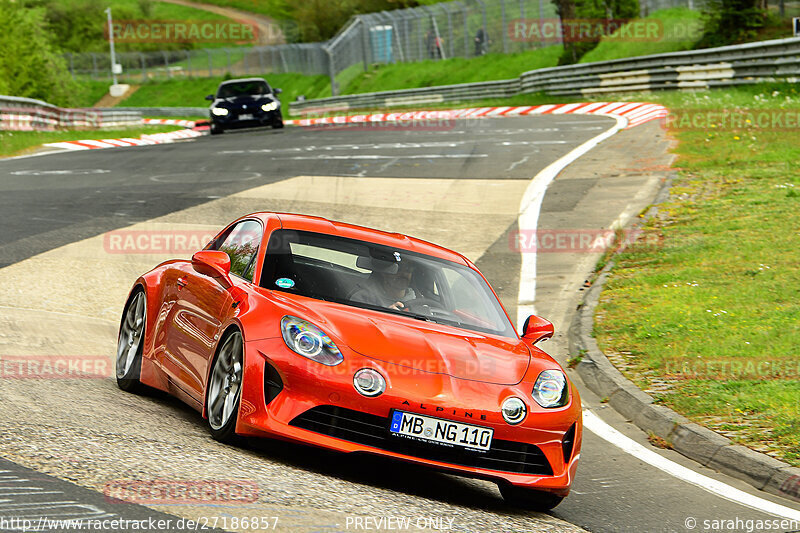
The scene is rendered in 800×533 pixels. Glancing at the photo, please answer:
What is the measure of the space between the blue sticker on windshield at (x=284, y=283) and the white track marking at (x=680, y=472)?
2601 millimetres

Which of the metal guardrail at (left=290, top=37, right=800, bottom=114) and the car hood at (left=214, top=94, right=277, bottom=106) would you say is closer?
the metal guardrail at (left=290, top=37, right=800, bottom=114)

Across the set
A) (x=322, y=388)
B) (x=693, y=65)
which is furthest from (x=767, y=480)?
(x=693, y=65)

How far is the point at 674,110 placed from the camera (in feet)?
86.8

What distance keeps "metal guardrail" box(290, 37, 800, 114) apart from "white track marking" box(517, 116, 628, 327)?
4887 millimetres

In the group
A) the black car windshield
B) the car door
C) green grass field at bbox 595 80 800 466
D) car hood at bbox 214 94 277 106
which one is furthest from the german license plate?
the black car windshield

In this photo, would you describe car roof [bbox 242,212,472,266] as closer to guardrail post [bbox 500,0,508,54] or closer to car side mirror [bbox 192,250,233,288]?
car side mirror [bbox 192,250,233,288]

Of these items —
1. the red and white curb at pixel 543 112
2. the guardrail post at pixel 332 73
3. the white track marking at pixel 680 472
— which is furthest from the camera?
the guardrail post at pixel 332 73

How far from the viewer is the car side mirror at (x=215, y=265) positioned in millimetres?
6766

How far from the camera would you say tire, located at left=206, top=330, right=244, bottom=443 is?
19.2 feet

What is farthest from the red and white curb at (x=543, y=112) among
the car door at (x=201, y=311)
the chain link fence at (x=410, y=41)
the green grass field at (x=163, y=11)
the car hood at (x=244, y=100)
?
the green grass field at (x=163, y=11)

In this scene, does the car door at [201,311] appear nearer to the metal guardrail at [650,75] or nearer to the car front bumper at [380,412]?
the car front bumper at [380,412]

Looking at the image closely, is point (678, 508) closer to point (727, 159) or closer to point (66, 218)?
point (66, 218)

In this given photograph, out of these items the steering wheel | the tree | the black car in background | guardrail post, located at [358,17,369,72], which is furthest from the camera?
guardrail post, located at [358,17,369,72]

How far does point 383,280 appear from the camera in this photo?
693cm
